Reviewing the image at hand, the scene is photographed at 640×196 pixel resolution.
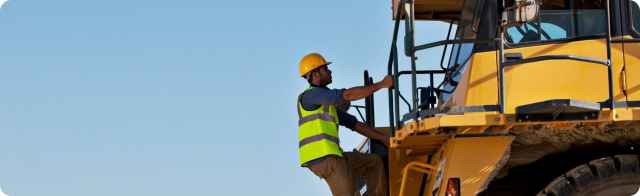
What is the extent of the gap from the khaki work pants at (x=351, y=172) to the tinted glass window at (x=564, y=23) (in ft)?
6.05

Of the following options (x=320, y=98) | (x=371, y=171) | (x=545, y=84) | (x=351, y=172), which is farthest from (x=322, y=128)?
(x=545, y=84)

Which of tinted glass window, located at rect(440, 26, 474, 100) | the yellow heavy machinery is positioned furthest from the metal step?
tinted glass window, located at rect(440, 26, 474, 100)

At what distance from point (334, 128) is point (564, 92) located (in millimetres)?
2095

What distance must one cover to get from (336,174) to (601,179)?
210 centimetres

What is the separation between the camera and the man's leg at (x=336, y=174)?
8.63m

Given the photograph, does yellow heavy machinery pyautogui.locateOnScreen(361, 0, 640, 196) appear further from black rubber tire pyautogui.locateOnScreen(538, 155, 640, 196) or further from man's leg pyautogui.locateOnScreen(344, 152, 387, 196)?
man's leg pyautogui.locateOnScreen(344, 152, 387, 196)

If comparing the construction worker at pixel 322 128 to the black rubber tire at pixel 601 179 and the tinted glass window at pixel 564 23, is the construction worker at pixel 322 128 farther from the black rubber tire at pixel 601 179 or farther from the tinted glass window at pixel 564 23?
the black rubber tire at pixel 601 179

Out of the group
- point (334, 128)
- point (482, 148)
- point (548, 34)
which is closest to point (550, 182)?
point (482, 148)

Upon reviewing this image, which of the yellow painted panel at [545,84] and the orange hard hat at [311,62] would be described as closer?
the yellow painted panel at [545,84]

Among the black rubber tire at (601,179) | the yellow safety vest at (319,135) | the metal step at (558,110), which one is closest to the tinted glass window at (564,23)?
the metal step at (558,110)

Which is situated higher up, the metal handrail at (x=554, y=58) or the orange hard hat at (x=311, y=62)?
the orange hard hat at (x=311, y=62)

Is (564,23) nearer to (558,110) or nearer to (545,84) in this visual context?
(545,84)

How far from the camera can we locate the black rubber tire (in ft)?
25.1

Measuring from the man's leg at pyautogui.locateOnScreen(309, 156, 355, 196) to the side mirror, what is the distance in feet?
7.22
